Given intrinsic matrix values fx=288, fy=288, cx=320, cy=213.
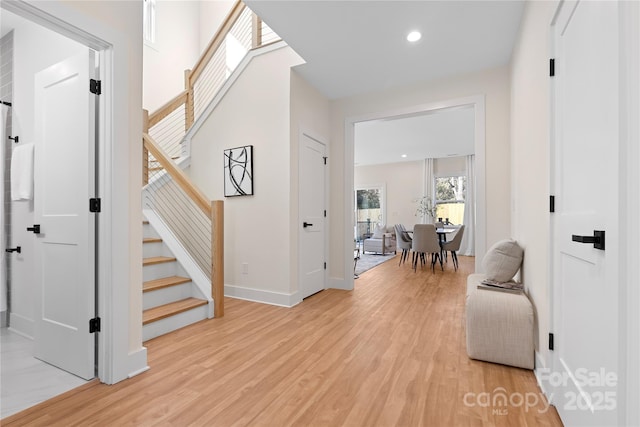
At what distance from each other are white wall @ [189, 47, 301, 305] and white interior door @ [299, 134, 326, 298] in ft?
0.89

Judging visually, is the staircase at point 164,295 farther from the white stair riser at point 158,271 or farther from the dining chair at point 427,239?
the dining chair at point 427,239

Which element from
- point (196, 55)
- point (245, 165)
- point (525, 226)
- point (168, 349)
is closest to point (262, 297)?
A: point (168, 349)

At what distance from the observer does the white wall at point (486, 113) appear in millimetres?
3242

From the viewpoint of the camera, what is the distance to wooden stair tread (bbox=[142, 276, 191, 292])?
2.67 m

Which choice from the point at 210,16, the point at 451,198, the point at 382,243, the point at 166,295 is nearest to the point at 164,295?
the point at 166,295

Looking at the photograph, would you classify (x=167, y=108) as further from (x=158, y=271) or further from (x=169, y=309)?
(x=169, y=309)

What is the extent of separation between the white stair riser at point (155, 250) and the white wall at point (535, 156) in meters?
3.38

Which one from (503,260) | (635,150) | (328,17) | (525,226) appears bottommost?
(503,260)

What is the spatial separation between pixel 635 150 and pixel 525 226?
1667mm

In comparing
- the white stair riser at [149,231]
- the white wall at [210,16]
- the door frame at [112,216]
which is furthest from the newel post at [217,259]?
the white wall at [210,16]

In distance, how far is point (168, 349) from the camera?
2244 mm

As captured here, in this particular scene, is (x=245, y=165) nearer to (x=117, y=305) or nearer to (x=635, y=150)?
(x=117, y=305)

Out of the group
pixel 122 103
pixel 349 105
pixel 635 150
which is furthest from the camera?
pixel 349 105

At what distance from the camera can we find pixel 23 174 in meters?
2.34
